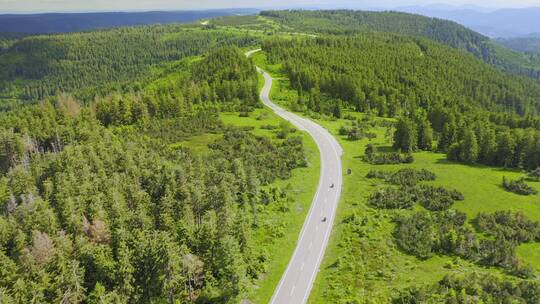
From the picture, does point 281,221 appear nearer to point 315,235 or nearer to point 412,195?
point 315,235

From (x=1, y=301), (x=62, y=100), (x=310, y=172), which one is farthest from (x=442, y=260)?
(x=62, y=100)

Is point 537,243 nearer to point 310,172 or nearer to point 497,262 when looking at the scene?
point 497,262

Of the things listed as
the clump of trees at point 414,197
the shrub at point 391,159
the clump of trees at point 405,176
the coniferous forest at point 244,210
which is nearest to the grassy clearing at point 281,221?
the coniferous forest at point 244,210

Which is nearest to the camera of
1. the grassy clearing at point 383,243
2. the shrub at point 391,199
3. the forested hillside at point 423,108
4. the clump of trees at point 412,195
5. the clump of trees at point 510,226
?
the grassy clearing at point 383,243

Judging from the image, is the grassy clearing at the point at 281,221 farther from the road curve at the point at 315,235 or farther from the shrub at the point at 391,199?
the shrub at the point at 391,199

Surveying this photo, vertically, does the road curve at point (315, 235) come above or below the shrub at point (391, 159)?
below
